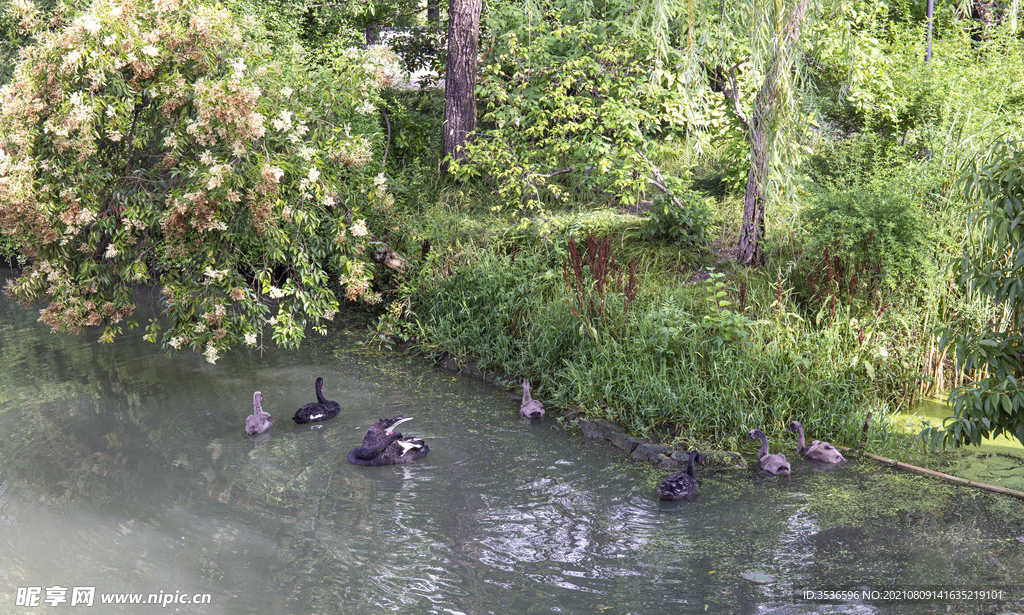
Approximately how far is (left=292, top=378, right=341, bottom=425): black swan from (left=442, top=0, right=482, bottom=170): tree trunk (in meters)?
5.00

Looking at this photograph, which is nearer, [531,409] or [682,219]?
[531,409]

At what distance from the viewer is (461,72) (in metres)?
11.0

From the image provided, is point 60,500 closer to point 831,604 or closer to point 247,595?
point 247,595

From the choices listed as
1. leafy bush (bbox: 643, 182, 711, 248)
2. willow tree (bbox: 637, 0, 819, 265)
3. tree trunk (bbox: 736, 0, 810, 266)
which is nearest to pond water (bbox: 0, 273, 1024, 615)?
willow tree (bbox: 637, 0, 819, 265)

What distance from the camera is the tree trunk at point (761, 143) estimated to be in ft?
20.6

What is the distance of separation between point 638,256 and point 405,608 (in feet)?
17.9

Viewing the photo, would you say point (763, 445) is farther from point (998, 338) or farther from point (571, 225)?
point (571, 225)

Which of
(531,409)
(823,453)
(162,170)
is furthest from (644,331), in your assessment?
(162,170)

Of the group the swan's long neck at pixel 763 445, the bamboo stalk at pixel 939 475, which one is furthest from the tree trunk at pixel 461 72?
the bamboo stalk at pixel 939 475

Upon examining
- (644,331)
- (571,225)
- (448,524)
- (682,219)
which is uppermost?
(682,219)

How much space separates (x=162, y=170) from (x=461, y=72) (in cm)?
487

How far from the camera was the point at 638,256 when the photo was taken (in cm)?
874

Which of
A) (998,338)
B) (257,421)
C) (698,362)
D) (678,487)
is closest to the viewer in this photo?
(998,338)

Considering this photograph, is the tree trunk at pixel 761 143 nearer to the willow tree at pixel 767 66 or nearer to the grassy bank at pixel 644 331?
the willow tree at pixel 767 66
